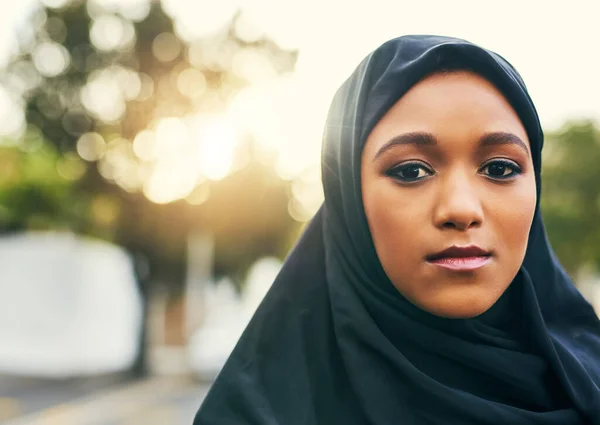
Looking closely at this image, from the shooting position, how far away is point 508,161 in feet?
4.54

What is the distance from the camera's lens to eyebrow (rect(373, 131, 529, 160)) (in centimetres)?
135

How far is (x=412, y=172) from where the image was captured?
1.37m

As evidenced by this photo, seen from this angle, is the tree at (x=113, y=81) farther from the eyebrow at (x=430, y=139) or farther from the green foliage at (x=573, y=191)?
the green foliage at (x=573, y=191)

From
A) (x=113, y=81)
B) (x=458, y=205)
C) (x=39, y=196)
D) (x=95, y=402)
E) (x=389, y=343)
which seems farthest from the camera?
(x=39, y=196)

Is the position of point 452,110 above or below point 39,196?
below

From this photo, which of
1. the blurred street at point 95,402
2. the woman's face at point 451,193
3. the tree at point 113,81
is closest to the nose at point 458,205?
the woman's face at point 451,193

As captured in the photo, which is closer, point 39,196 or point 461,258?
point 461,258

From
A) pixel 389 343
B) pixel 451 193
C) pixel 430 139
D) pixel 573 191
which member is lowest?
pixel 389 343

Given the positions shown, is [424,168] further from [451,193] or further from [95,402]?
[95,402]

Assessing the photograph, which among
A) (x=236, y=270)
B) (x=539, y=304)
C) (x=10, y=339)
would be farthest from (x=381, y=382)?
(x=236, y=270)

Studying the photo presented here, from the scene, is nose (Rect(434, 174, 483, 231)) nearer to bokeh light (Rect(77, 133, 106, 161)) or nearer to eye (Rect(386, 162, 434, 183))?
eye (Rect(386, 162, 434, 183))

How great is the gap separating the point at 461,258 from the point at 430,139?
0.74ft

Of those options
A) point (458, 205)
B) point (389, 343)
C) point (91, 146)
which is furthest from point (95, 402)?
point (458, 205)

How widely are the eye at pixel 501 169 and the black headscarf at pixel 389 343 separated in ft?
0.36
